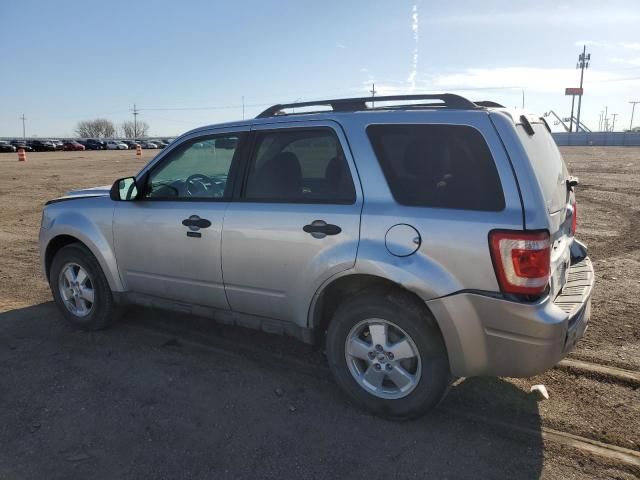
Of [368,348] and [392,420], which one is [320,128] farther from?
[392,420]

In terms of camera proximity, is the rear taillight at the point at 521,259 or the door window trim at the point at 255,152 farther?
the door window trim at the point at 255,152

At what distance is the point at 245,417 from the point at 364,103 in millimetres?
2255

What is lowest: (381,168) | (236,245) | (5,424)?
(5,424)

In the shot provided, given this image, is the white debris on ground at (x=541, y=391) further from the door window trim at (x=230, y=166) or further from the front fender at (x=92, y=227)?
the front fender at (x=92, y=227)

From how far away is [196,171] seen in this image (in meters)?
4.27

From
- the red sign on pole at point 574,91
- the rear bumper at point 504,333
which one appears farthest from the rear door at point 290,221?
the red sign on pole at point 574,91

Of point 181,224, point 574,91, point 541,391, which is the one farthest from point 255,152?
point 574,91

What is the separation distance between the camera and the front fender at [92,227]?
4.51 metres

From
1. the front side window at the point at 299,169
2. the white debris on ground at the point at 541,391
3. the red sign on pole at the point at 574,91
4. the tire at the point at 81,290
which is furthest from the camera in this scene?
the red sign on pole at the point at 574,91

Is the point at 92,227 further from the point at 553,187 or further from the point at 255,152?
the point at 553,187

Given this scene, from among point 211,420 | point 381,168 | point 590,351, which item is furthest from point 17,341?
point 590,351

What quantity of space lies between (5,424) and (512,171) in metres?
3.45

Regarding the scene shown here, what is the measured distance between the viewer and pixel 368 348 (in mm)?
3324

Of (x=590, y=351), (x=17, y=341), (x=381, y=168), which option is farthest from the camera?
(x=17, y=341)
